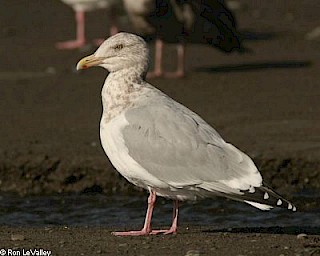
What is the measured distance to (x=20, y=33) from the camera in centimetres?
1847

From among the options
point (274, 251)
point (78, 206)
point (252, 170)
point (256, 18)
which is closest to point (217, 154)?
point (252, 170)

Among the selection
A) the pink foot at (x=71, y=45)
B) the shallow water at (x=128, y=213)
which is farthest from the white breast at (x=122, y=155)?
the pink foot at (x=71, y=45)

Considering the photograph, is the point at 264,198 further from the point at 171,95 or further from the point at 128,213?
the point at 171,95

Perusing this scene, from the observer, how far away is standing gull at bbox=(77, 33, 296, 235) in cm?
788

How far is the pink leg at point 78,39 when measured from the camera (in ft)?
57.5

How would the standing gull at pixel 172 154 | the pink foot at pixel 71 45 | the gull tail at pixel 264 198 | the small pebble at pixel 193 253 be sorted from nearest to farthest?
the small pebble at pixel 193 253
the gull tail at pixel 264 198
the standing gull at pixel 172 154
the pink foot at pixel 71 45

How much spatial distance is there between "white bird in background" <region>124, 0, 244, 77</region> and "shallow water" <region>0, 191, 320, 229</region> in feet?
16.2

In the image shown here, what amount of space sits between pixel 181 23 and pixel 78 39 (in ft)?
9.43

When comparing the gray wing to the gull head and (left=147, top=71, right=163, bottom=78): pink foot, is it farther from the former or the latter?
(left=147, top=71, right=163, bottom=78): pink foot

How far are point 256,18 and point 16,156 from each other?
9912 mm

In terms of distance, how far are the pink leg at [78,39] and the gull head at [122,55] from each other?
8.95 m

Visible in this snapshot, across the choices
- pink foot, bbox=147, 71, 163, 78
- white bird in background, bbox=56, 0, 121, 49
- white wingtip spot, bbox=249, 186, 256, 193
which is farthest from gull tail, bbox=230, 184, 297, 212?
white bird in background, bbox=56, 0, 121, 49

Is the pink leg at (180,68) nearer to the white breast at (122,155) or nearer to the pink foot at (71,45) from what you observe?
the pink foot at (71,45)

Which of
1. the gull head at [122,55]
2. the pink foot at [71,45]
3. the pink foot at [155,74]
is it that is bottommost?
the pink foot at [71,45]
